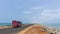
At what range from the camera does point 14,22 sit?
5353 cm

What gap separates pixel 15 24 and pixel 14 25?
44cm

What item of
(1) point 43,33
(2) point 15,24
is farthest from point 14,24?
(1) point 43,33

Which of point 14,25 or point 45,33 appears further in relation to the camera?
point 14,25

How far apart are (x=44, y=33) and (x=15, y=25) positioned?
2563cm

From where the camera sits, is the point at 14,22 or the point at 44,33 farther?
the point at 14,22

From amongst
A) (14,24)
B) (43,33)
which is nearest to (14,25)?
(14,24)

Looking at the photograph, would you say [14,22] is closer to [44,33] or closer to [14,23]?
[14,23]

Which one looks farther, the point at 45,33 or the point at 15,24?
the point at 15,24

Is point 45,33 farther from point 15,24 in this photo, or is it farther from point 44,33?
point 15,24

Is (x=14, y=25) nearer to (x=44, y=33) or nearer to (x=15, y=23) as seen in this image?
(x=15, y=23)

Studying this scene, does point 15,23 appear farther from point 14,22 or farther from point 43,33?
point 43,33

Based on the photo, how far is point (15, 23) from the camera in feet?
174

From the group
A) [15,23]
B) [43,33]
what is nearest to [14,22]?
[15,23]

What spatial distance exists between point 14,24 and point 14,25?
383mm
